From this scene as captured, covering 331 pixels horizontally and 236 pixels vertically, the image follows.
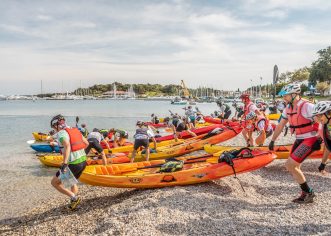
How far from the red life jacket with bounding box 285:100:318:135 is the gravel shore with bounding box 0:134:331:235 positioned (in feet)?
4.91

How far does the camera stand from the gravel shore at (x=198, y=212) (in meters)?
5.69

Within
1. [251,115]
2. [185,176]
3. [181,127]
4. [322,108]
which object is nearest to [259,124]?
[251,115]

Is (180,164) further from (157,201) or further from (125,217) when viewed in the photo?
(125,217)

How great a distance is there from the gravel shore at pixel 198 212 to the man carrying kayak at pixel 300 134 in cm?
43

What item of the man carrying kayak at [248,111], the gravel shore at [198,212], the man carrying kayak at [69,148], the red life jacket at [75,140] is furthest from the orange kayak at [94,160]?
the red life jacket at [75,140]

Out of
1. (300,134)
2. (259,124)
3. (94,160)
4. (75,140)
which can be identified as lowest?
(94,160)

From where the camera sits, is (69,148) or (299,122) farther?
(69,148)

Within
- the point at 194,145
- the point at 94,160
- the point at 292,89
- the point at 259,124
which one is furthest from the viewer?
the point at 194,145

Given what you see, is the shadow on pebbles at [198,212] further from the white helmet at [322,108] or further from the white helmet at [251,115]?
the white helmet at [251,115]

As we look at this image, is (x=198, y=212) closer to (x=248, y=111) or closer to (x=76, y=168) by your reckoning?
(x=76, y=168)

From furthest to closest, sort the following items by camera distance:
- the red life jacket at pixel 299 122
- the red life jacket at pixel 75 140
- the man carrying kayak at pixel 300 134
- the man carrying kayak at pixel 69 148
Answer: the red life jacket at pixel 75 140 → the man carrying kayak at pixel 69 148 → the red life jacket at pixel 299 122 → the man carrying kayak at pixel 300 134

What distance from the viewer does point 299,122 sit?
22.0 ft

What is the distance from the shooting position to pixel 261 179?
29.2 ft

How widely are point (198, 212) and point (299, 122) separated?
2.72 m
